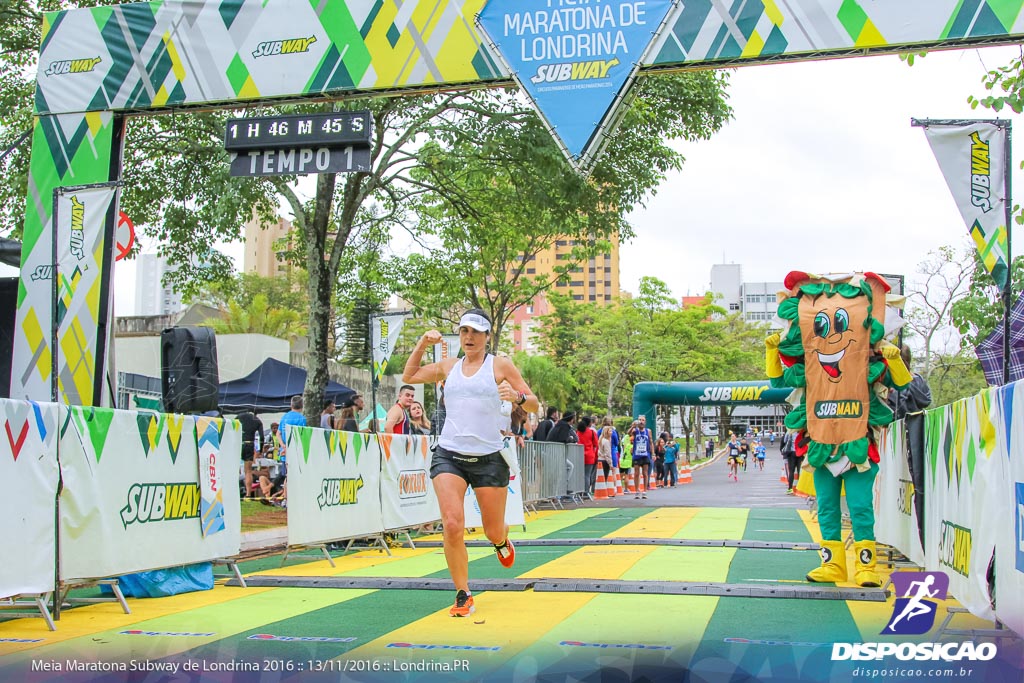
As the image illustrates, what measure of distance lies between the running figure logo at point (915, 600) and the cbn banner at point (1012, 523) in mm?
293

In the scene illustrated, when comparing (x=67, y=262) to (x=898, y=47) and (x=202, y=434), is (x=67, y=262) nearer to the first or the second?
(x=202, y=434)

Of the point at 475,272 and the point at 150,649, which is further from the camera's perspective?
the point at 475,272

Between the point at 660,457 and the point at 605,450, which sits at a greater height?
the point at 605,450

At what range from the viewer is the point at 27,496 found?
5.93 m

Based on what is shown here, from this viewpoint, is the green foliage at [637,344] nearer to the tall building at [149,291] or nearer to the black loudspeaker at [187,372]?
the black loudspeaker at [187,372]

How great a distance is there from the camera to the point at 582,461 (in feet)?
74.0

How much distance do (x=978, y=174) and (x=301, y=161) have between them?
249 inches

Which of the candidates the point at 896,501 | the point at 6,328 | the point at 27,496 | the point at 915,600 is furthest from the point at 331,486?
the point at 915,600

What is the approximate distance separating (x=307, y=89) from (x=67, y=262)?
9.79ft

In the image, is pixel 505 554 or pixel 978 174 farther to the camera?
pixel 978 174

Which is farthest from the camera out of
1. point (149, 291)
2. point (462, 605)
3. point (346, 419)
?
point (149, 291)

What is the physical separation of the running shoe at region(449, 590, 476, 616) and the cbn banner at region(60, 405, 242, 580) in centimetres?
246

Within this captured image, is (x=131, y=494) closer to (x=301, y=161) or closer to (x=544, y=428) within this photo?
(x=301, y=161)

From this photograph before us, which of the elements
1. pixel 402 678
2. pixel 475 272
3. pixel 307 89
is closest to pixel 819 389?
pixel 402 678
